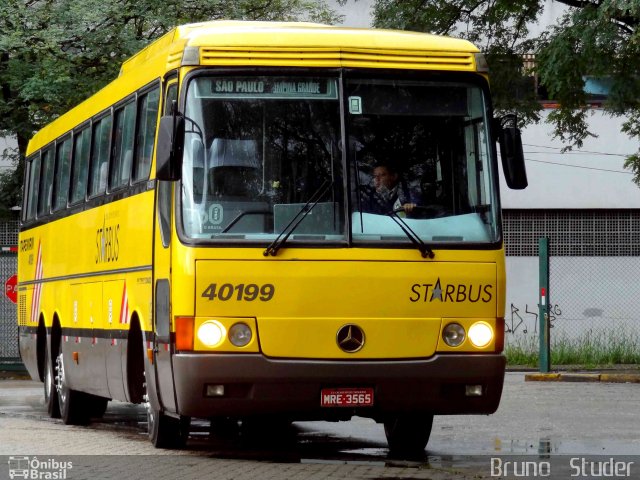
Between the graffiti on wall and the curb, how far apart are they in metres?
7.47

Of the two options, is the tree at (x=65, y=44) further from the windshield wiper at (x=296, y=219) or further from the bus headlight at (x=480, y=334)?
the bus headlight at (x=480, y=334)

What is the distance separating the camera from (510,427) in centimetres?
1616

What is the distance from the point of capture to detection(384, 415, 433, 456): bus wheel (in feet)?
43.7

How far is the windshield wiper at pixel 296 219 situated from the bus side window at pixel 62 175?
6.36 m

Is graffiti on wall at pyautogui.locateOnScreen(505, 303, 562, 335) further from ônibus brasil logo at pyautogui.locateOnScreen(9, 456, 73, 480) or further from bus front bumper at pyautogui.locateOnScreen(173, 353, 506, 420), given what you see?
ônibus brasil logo at pyautogui.locateOnScreen(9, 456, 73, 480)

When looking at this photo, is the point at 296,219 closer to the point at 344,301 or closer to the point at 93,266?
the point at 344,301

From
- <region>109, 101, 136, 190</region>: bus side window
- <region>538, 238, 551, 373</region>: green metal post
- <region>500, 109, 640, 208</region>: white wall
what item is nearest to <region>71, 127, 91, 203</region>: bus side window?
<region>109, 101, 136, 190</region>: bus side window

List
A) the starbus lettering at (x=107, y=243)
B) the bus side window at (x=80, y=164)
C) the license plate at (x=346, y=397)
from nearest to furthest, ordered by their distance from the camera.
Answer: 1. the license plate at (x=346, y=397)
2. the starbus lettering at (x=107, y=243)
3. the bus side window at (x=80, y=164)

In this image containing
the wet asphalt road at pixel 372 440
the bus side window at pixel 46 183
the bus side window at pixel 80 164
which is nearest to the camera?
the wet asphalt road at pixel 372 440

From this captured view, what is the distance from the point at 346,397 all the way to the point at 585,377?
14.2 metres

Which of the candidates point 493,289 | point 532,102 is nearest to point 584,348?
point 532,102

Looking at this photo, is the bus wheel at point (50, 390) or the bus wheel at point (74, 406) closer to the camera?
the bus wheel at point (74, 406)

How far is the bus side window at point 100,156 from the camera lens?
49.8 ft

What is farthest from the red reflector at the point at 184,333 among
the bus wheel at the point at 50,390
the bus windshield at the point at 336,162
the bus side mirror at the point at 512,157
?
the bus wheel at the point at 50,390
